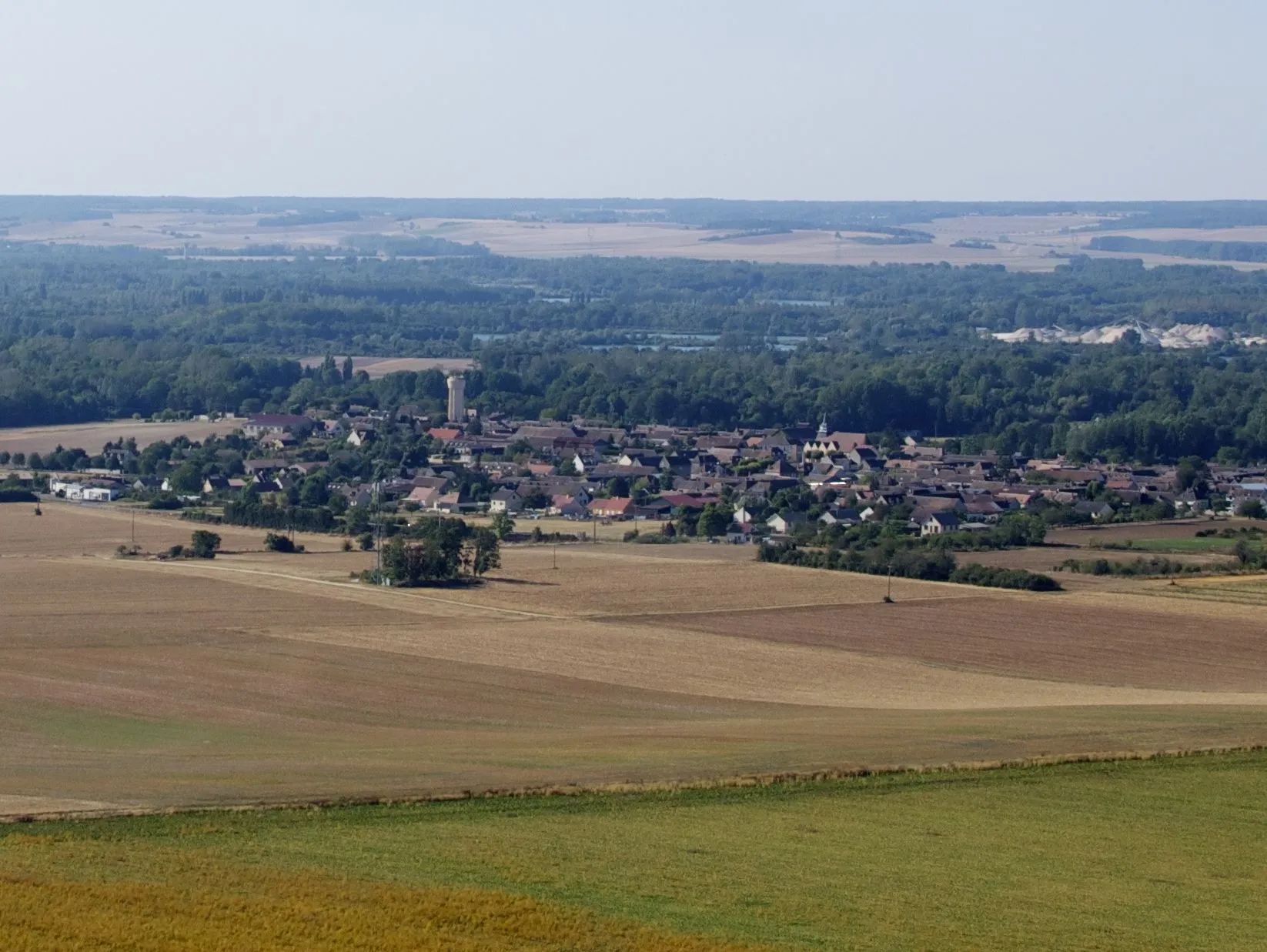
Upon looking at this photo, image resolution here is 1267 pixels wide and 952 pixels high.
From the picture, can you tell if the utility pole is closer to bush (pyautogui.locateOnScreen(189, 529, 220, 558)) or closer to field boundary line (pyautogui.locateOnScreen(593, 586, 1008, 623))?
bush (pyautogui.locateOnScreen(189, 529, 220, 558))

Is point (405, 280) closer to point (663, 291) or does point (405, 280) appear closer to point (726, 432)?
point (663, 291)

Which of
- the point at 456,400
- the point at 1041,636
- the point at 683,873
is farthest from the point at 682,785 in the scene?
the point at 456,400

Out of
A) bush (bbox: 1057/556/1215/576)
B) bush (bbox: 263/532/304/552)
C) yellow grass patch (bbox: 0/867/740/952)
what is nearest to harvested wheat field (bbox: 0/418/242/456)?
bush (bbox: 263/532/304/552)

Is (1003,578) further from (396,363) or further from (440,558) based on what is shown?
(396,363)

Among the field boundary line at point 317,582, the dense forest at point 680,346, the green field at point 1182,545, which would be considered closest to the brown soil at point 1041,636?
the field boundary line at point 317,582

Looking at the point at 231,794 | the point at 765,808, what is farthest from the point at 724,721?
the point at 231,794

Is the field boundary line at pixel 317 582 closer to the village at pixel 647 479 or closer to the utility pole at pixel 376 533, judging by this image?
the utility pole at pixel 376 533
